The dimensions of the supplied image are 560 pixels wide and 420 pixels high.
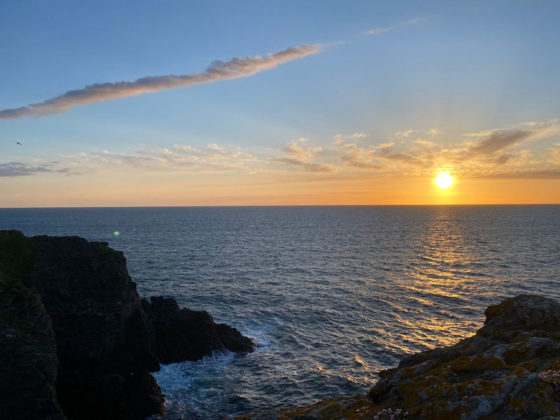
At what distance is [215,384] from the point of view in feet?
110

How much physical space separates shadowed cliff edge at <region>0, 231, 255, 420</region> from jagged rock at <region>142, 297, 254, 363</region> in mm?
107

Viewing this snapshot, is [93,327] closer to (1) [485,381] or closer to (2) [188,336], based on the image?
(2) [188,336]

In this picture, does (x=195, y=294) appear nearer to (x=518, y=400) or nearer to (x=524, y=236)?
(x=518, y=400)

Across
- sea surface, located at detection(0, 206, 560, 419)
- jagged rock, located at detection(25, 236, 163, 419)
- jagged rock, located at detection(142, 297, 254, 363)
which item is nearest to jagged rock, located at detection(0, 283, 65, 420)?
jagged rock, located at detection(25, 236, 163, 419)

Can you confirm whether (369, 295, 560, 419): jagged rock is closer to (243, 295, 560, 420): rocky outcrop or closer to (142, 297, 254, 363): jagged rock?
(243, 295, 560, 420): rocky outcrop

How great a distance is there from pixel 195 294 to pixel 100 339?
28.0 metres

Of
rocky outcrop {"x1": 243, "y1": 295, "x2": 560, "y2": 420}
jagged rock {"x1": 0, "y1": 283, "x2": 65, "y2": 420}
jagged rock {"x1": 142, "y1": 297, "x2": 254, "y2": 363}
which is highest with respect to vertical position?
rocky outcrop {"x1": 243, "y1": 295, "x2": 560, "y2": 420}

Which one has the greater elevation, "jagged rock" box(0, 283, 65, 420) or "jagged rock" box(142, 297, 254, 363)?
"jagged rock" box(0, 283, 65, 420)

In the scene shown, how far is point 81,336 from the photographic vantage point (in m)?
31.4

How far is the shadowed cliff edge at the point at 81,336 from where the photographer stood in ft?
73.0

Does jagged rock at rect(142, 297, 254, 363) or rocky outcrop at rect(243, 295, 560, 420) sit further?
jagged rock at rect(142, 297, 254, 363)

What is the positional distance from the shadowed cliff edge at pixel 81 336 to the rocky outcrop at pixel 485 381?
18.0 metres

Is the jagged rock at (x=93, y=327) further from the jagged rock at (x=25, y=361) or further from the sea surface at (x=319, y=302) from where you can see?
the jagged rock at (x=25, y=361)

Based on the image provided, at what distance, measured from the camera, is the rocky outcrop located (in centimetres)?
983
